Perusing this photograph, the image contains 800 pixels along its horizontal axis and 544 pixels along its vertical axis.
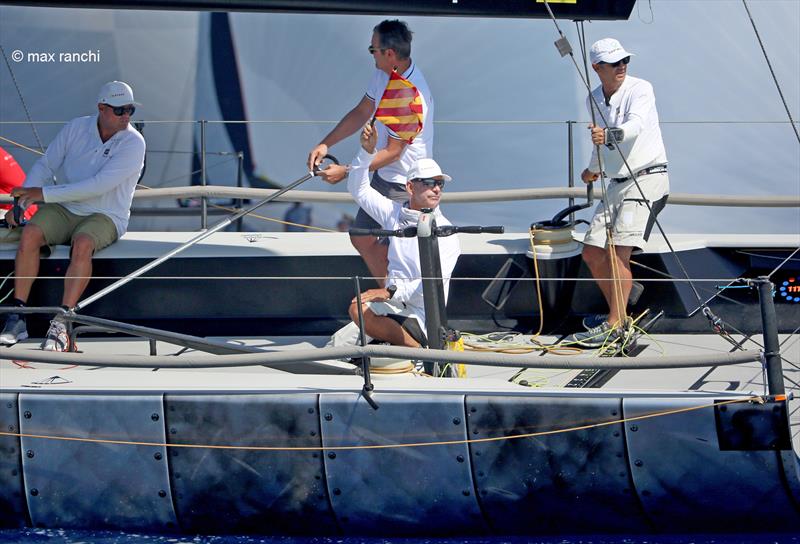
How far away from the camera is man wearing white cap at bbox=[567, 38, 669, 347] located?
15.2 feet

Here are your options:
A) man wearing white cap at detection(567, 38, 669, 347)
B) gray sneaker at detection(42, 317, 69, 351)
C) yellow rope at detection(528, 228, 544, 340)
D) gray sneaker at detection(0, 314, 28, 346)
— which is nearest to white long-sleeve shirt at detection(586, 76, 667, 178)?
man wearing white cap at detection(567, 38, 669, 347)

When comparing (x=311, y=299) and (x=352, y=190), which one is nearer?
(x=352, y=190)

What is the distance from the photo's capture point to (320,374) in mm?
4137

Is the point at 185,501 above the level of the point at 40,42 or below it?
below

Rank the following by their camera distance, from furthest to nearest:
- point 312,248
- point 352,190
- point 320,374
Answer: point 312,248 → point 352,190 → point 320,374

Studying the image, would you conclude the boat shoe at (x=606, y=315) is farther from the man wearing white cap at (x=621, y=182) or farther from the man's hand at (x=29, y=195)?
the man's hand at (x=29, y=195)

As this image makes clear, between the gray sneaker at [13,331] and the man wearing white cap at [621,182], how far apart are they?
2127 millimetres

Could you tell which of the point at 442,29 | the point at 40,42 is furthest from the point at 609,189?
the point at 40,42

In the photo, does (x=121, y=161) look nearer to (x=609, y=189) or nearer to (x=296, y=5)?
(x=296, y=5)

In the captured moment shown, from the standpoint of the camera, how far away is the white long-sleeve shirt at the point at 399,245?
419 cm

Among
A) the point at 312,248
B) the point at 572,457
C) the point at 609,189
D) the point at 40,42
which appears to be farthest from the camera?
the point at 40,42

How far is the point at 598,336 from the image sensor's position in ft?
15.3

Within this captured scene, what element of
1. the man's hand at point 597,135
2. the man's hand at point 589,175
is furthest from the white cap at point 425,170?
the man's hand at point 589,175

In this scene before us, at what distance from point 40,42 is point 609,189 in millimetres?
5465
